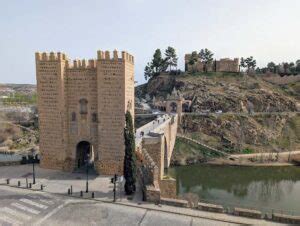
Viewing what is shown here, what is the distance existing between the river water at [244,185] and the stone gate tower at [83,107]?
12.9 meters

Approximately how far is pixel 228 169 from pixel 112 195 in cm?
3168

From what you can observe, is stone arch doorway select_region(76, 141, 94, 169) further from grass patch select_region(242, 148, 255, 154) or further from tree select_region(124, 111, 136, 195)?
grass patch select_region(242, 148, 255, 154)

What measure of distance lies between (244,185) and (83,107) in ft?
86.9

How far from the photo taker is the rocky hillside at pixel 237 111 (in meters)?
58.3

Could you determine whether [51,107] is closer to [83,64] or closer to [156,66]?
[83,64]

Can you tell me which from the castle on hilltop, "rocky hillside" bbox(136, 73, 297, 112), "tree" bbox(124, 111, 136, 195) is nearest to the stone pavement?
"tree" bbox(124, 111, 136, 195)

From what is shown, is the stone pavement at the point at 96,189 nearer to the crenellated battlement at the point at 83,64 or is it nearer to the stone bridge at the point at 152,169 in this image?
the stone bridge at the point at 152,169

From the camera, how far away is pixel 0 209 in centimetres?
1927

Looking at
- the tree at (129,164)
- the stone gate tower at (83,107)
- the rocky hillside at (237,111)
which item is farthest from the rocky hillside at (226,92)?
the tree at (129,164)

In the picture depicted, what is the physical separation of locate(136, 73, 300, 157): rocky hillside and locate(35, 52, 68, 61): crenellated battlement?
A: 32.1 meters

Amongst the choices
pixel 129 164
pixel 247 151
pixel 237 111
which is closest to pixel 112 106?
pixel 129 164

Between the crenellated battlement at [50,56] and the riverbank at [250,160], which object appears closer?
the crenellated battlement at [50,56]

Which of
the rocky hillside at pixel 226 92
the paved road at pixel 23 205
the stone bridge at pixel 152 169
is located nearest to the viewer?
the paved road at pixel 23 205

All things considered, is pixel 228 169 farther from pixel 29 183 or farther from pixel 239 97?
pixel 29 183
